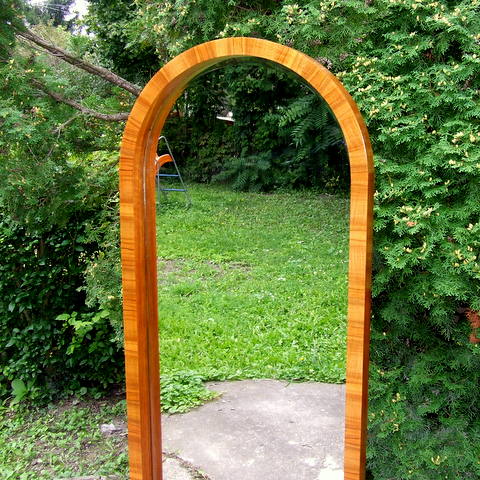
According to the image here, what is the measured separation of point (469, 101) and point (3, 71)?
2092 mm

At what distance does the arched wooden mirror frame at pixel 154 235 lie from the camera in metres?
1.77

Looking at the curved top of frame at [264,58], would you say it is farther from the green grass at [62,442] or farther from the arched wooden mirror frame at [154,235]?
the green grass at [62,442]

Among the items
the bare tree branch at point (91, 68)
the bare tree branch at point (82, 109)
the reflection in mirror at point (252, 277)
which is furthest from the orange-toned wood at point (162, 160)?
the bare tree branch at point (91, 68)

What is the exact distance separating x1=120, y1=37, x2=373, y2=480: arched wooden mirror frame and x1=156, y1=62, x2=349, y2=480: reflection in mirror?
0.08 m

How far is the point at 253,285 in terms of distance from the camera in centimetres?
221

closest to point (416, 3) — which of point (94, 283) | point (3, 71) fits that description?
point (3, 71)

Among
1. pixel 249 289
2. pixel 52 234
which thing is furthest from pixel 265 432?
pixel 52 234

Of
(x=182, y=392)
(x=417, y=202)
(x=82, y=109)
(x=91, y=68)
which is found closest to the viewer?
(x=417, y=202)

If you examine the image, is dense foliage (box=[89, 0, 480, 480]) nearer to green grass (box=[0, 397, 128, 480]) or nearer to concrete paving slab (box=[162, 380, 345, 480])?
concrete paving slab (box=[162, 380, 345, 480])

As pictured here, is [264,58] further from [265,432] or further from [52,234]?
[52,234]

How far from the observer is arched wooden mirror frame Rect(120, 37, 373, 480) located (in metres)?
1.77

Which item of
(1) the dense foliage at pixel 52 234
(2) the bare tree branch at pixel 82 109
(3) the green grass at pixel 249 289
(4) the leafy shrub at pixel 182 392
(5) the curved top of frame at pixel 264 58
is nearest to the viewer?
(5) the curved top of frame at pixel 264 58

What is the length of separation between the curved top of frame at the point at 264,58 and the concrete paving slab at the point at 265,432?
0.92 meters

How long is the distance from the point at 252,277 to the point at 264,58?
2.69 ft
